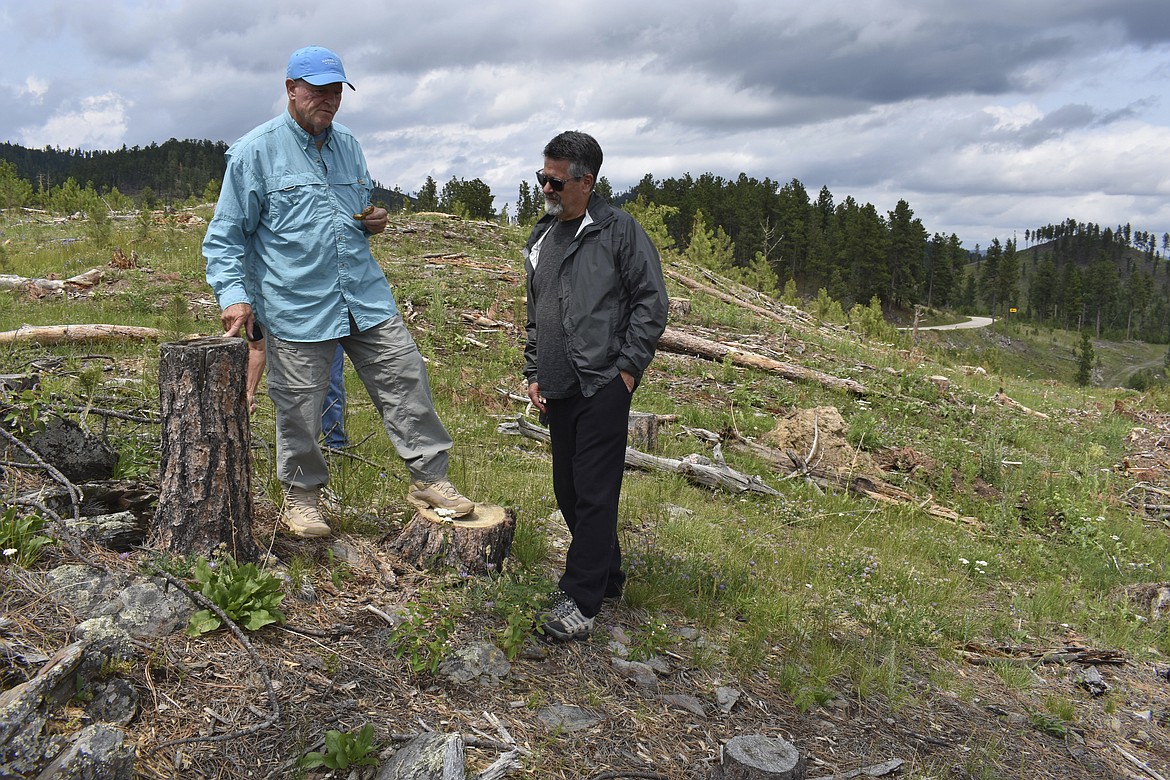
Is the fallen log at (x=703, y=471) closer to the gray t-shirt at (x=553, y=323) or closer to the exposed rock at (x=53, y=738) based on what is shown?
the gray t-shirt at (x=553, y=323)

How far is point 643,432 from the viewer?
25.8 ft

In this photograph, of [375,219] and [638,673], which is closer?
[638,673]

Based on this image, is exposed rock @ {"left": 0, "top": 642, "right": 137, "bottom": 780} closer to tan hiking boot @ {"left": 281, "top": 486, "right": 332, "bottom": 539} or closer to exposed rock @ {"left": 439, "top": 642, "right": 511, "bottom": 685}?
exposed rock @ {"left": 439, "top": 642, "right": 511, "bottom": 685}

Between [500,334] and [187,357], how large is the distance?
25.8 feet

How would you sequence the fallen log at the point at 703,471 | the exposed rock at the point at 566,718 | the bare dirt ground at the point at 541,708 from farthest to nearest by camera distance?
the fallen log at the point at 703,471 → the exposed rock at the point at 566,718 → the bare dirt ground at the point at 541,708

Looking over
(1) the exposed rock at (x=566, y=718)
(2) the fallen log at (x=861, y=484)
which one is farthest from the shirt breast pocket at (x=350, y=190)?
(2) the fallen log at (x=861, y=484)

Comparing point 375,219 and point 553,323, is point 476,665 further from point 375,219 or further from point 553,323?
point 375,219

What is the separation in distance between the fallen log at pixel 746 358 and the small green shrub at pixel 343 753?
9.05 m

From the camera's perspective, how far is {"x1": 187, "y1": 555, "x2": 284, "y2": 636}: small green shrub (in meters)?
3.11

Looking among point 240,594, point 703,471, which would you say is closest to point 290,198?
point 240,594

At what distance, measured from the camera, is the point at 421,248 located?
1634 cm

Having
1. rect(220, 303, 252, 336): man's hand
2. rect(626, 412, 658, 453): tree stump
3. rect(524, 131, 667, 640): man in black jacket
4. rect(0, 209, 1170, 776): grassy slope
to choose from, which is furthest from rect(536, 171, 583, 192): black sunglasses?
rect(626, 412, 658, 453): tree stump

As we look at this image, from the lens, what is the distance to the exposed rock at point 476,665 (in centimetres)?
323

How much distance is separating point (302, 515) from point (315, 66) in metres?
2.23
